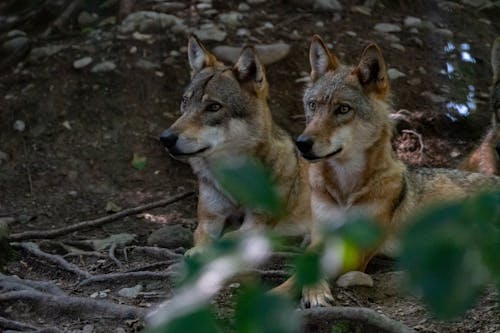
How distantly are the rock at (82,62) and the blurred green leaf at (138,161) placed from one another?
5.70 feet

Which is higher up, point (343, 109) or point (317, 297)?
point (343, 109)

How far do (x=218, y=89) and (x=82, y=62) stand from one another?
3.97 meters

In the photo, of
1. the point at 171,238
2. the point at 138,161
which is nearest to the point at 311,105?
the point at 171,238

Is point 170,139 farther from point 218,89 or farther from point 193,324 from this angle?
point 193,324

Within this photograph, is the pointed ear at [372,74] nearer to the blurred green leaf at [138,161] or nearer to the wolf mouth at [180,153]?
the wolf mouth at [180,153]

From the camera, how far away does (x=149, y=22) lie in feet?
35.6

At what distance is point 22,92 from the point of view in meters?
9.96

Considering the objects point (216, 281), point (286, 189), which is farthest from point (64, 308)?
point (216, 281)

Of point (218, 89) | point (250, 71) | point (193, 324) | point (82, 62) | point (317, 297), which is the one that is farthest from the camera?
point (82, 62)

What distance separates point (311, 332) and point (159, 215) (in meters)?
4.06

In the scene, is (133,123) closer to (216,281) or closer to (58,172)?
(58,172)

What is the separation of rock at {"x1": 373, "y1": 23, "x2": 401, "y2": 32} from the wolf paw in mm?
6779

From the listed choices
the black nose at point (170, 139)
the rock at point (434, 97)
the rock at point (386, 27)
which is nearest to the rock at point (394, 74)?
the rock at point (434, 97)

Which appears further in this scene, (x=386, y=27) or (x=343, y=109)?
(x=386, y=27)
